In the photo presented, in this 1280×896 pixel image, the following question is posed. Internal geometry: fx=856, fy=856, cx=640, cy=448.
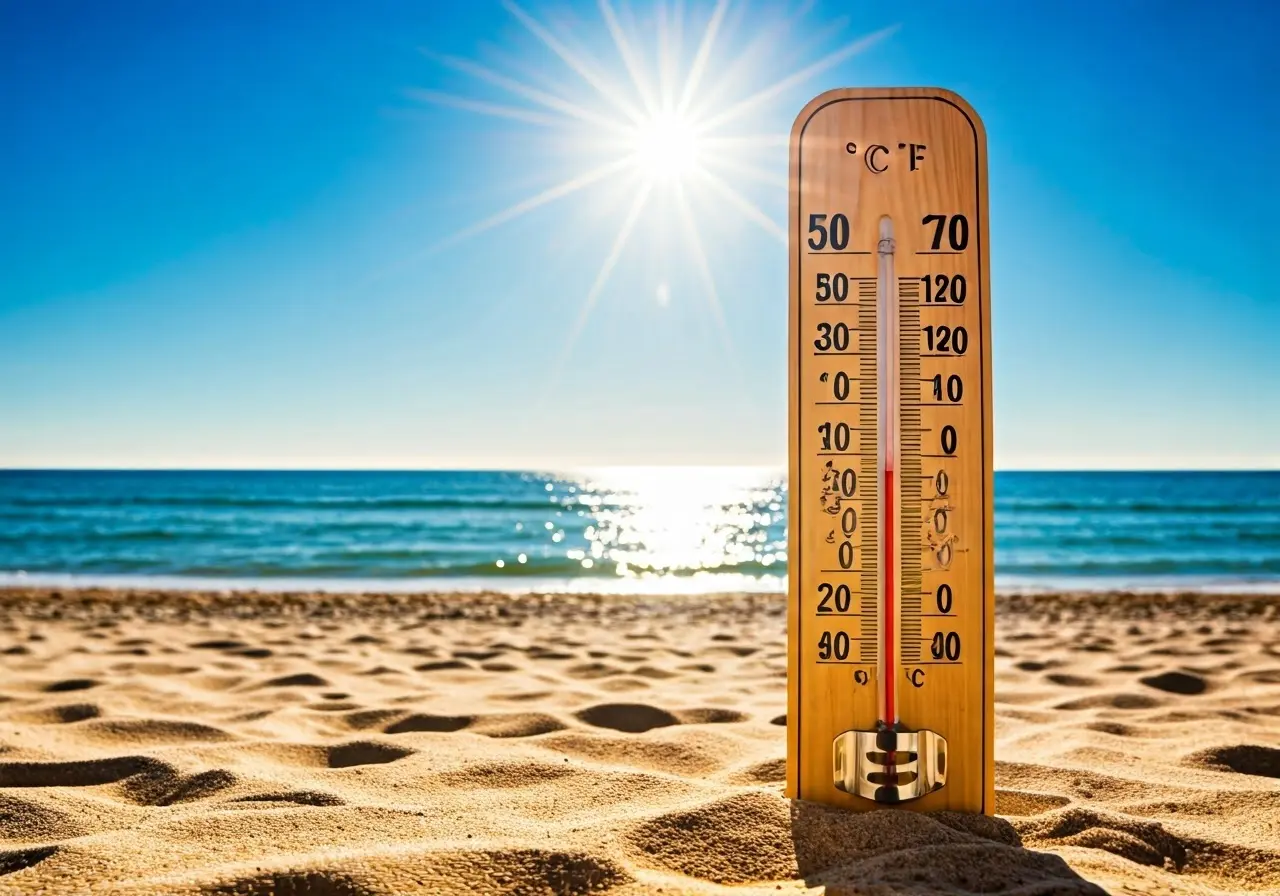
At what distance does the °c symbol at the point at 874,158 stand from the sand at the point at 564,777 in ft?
4.69

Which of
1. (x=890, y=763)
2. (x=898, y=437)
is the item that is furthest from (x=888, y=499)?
(x=890, y=763)

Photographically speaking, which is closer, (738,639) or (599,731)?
(599,731)

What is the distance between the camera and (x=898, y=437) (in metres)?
1.89

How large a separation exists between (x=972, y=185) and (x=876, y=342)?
17.3 inches

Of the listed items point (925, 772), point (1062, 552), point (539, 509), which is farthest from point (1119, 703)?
point (539, 509)

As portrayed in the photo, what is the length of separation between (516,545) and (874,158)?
17.5 metres

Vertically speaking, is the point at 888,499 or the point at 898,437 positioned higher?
the point at 898,437

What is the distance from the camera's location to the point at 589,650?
5.24 metres

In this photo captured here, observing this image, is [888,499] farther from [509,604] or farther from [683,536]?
[683,536]

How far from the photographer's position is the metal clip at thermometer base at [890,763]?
1.85 m

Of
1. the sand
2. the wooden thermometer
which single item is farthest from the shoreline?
the wooden thermometer

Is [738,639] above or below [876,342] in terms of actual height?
below

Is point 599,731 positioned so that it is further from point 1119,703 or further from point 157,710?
point 1119,703

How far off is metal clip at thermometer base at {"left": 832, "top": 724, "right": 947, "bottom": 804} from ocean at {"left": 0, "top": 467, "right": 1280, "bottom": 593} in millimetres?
9437
